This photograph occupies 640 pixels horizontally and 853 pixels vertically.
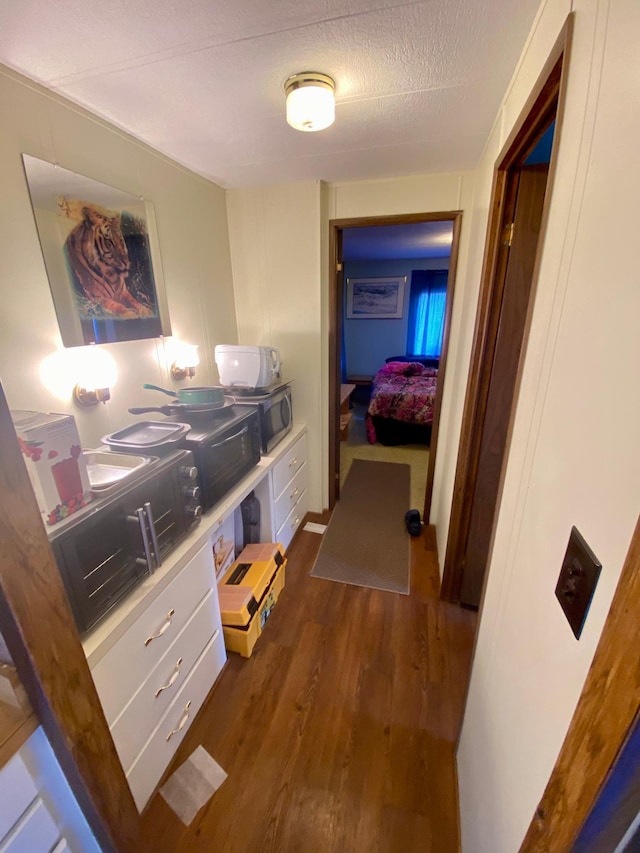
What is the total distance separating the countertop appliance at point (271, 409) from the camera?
188 centimetres

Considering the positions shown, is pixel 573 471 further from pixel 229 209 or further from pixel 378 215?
pixel 229 209

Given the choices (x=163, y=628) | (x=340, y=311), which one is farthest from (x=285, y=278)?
(x=163, y=628)

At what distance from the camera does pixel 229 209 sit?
2225 millimetres

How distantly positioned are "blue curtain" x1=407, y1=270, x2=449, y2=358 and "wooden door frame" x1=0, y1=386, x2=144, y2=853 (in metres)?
5.88

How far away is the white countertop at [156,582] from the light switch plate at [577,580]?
3.42ft

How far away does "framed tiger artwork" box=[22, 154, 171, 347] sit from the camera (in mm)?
1194

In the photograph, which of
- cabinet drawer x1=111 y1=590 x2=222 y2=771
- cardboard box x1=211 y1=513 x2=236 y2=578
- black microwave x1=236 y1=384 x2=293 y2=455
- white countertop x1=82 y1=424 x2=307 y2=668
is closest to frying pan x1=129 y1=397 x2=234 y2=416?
black microwave x1=236 y1=384 x2=293 y2=455

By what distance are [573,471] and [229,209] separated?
2.44m

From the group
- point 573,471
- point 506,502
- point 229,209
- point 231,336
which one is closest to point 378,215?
point 229,209

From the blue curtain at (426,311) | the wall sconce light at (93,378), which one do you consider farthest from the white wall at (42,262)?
the blue curtain at (426,311)

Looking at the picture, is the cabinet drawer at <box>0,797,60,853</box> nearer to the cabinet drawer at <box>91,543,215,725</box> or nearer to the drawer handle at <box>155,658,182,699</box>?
the cabinet drawer at <box>91,543,215,725</box>

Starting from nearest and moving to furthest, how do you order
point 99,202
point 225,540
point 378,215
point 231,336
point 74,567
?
1. point 74,567
2. point 99,202
3. point 225,540
4. point 378,215
5. point 231,336

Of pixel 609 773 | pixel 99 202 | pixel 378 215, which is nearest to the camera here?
pixel 609 773

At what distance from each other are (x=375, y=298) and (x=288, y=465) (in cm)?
456
